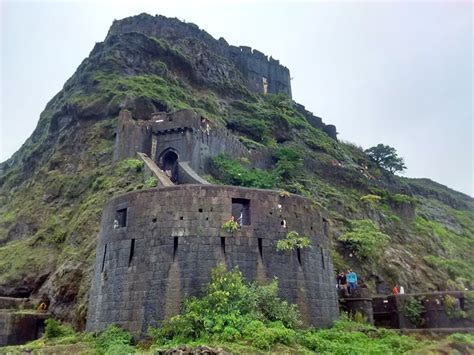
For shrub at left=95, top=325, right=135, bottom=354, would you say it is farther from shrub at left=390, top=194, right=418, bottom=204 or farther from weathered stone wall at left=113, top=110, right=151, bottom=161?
shrub at left=390, top=194, right=418, bottom=204

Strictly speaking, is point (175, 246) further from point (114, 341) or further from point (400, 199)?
point (400, 199)

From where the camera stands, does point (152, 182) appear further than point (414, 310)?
Yes

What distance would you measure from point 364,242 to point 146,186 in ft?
42.6

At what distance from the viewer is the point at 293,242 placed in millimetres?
16312

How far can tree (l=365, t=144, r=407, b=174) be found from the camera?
6650cm

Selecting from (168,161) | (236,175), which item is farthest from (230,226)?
(168,161)

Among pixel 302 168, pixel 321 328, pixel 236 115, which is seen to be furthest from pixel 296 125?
pixel 321 328

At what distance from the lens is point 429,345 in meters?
14.4

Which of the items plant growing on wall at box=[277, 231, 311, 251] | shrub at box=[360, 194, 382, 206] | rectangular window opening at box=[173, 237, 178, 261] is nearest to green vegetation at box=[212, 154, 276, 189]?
shrub at box=[360, 194, 382, 206]

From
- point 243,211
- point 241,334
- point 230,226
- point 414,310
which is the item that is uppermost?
point 243,211

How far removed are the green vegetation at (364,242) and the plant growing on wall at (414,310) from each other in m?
8.83

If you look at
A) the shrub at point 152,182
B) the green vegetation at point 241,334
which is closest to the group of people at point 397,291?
the green vegetation at point 241,334

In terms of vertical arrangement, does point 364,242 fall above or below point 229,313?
above

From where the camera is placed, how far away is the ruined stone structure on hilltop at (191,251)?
14.9 metres
